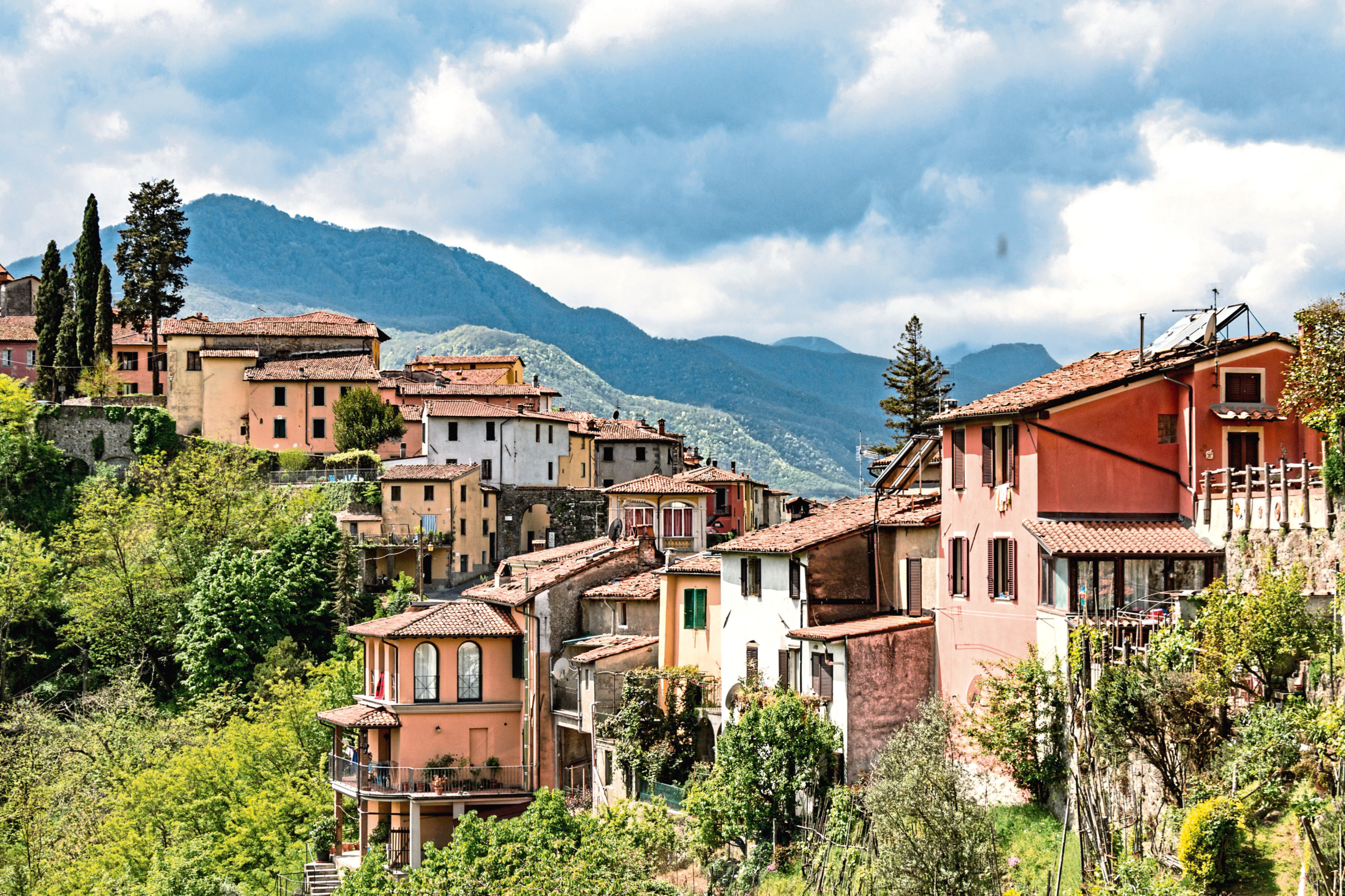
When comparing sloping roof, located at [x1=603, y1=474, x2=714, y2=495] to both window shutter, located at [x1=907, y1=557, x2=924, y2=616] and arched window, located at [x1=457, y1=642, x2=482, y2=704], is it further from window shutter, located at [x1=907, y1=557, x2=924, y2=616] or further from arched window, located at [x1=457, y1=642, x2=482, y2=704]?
window shutter, located at [x1=907, y1=557, x2=924, y2=616]

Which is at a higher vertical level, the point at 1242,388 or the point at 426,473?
the point at 426,473

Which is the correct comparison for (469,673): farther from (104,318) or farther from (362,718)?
(104,318)

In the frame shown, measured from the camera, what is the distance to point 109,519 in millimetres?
70688

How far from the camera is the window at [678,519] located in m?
57.3

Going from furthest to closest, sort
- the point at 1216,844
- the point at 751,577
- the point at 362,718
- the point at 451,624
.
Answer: the point at 451,624 < the point at 362,718 < the point at 751,577 < the point at 1216,844

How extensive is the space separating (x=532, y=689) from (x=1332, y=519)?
26.9 meters

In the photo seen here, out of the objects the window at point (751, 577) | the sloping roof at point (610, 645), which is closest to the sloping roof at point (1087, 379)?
the window at point (751, 577)

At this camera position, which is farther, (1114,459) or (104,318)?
(104,318)

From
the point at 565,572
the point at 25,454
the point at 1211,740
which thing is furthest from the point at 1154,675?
the point at 25,454

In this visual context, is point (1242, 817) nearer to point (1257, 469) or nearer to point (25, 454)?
point (1257, 469)

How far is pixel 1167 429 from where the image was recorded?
30219 millimetres

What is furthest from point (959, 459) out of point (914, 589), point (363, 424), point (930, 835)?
point (363, 424)

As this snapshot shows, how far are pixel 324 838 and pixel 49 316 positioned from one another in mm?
48093

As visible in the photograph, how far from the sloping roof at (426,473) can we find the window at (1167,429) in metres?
45.7
